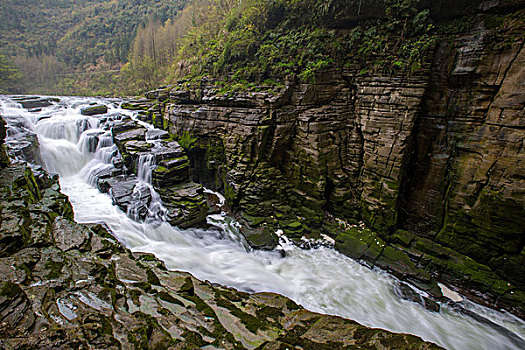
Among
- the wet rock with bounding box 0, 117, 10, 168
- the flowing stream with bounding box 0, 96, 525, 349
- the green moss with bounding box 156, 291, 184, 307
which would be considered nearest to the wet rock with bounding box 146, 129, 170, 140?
the flowing stream with bounding box 0, 96, 525, 349

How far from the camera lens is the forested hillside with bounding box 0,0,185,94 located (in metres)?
41.5

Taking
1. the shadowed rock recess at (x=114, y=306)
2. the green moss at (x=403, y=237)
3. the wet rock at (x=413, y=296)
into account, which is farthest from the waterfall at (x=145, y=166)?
the wet rock at (x=413, y=296)

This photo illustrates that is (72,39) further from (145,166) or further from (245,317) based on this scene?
(245,317)

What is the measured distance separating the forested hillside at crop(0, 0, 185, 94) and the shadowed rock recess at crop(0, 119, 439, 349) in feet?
129

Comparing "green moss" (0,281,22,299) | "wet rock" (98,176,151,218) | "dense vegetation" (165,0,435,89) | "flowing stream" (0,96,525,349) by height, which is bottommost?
"flowing stream" (0,96,525,349)

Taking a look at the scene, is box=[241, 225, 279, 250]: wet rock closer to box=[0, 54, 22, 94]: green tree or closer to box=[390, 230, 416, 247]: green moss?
box=[390, 230, 416, 247]: green moss

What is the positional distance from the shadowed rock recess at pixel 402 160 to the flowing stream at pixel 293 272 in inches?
29.1

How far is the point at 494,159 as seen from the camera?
8188mm

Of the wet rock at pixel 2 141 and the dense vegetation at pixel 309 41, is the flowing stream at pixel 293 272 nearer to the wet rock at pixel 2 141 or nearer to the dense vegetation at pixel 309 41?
the wet rock at pixel 2 141

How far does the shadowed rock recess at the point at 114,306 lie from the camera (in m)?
3.20

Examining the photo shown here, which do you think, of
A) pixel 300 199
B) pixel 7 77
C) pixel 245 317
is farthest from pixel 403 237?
pixel 7 77

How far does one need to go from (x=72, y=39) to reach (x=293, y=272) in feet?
235

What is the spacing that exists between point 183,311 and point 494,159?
10.8m

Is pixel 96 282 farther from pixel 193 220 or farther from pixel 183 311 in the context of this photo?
pixel 193 220
